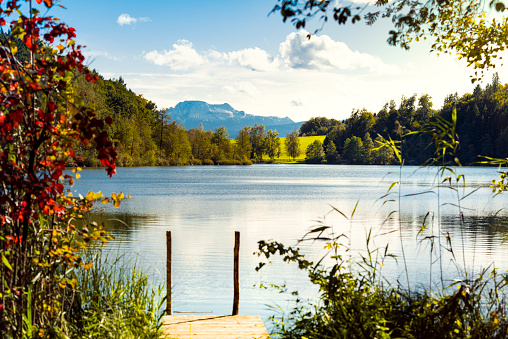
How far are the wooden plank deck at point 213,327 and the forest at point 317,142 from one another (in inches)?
2554

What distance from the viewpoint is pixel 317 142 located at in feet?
393

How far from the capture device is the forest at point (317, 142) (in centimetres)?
8279

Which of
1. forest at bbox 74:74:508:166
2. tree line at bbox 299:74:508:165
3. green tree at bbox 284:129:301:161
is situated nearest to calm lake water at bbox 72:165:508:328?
forest at bbox 74:74:508:166

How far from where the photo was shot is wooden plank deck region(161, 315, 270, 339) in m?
5.76

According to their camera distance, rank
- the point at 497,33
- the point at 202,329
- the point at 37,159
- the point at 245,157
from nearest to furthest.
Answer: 1. the point at 37,159
2. the point at 497,33
3. the point at 202,329
4. the point at 245,157

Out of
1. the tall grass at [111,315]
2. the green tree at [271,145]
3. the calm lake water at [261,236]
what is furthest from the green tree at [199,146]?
the tall grass at [111,315]

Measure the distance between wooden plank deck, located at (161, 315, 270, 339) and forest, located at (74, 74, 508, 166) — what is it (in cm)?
6488

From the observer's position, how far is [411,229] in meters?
18.1

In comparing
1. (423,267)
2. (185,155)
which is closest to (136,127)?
(185,155)

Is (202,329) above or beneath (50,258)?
beneath

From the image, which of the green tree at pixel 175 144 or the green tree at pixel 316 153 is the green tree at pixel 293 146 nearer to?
the green tree at pixel 316 153

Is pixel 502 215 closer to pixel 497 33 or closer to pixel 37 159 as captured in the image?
pixel 497 33

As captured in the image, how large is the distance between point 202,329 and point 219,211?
17.7 meters

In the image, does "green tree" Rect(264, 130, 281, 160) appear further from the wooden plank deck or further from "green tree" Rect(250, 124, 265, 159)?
the wooden plank deck
